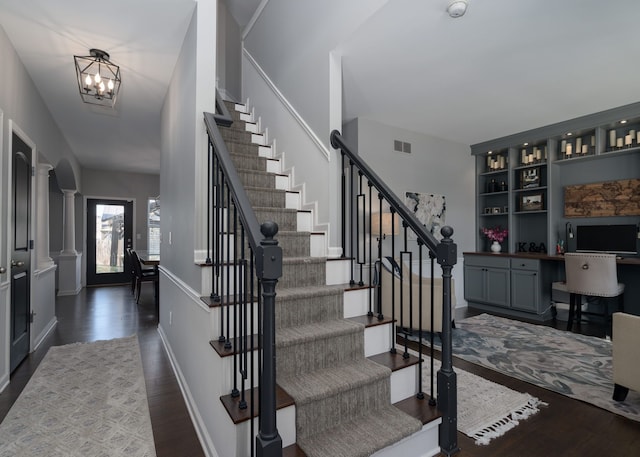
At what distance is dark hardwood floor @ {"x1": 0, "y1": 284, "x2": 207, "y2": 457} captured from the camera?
2.07 meters

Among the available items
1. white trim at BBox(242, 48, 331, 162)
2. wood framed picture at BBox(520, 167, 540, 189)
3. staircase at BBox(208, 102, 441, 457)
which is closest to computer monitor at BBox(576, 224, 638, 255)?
wood framed picture at BBox(520, 167, 540, 189)

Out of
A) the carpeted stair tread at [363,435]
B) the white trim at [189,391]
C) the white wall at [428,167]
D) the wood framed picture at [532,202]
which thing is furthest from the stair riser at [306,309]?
the wood framed picture at [532,202]

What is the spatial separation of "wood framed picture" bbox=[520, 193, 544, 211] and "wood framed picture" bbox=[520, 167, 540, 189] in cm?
18

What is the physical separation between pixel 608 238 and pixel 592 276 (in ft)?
3.50

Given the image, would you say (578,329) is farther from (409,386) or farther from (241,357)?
(241,357)

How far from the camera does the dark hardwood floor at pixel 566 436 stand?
6.32 ft

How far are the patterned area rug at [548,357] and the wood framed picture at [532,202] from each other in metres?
2.02

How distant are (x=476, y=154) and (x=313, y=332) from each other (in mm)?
5467

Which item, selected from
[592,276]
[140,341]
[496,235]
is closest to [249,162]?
[140,341]

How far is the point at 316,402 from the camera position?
1.66 m

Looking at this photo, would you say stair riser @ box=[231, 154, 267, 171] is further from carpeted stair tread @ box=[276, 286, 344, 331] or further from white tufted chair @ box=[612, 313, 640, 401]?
white tufted chair @ box=[612, 313, 640, 401]

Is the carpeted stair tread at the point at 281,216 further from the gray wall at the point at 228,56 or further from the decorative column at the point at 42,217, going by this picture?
the decorative column at the point at 42,217

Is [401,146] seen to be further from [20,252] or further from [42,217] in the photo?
[42,217]

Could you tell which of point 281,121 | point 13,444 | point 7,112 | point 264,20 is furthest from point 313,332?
point 264,20
